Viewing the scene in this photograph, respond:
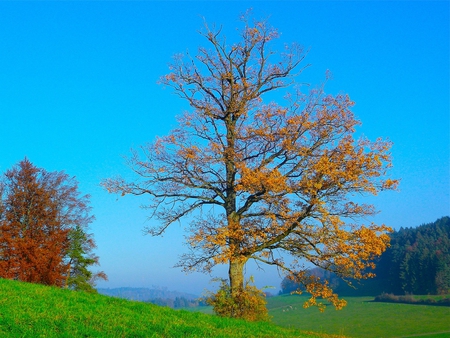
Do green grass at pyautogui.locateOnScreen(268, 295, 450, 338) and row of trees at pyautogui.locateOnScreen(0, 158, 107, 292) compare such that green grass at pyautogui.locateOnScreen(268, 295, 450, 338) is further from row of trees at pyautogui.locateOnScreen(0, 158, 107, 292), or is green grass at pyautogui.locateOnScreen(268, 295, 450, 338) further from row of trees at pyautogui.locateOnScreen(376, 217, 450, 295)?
row of trees at pyautogui.locateOnScreen(0, 158, 107, 292)

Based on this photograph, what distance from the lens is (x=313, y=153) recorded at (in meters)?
19.6

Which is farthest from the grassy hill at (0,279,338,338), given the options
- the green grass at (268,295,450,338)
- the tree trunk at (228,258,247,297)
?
the green grass at (268,295,450,338)

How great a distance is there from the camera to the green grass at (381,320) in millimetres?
50188

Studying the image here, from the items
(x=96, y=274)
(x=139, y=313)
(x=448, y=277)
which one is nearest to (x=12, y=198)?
(x=96, y=274)

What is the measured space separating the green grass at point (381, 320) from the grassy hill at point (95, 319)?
110ft

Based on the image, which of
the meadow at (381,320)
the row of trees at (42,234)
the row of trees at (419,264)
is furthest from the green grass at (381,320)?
the row of trees at (42,234)

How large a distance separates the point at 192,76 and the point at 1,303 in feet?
44.7

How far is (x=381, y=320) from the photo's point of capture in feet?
189

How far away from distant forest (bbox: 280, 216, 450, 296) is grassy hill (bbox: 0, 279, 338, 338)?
187 ft

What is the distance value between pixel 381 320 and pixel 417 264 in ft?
73.6

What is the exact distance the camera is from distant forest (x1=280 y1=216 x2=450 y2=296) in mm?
72750

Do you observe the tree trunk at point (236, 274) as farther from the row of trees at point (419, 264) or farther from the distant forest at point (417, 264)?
the row of trees at point (419, 264)

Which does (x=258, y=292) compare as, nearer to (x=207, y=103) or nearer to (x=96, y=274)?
(x=207, y=103)


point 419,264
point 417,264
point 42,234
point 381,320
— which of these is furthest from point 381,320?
point 42,234
